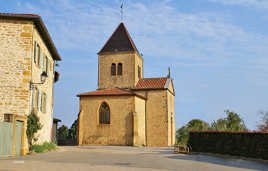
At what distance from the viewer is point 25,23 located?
711 inches

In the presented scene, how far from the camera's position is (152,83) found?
133 ft

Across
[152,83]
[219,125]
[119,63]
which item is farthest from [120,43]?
[219,125]

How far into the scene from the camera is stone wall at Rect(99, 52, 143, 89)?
41.1 m

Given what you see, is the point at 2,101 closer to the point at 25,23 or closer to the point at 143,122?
the point at 25,23

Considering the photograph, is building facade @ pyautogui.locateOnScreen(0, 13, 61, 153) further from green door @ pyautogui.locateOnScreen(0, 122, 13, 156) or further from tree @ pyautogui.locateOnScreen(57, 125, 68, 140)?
tree @ pyautogui.locateOnScreen(57, 125, 68, 140)

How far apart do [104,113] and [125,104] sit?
2475 mm

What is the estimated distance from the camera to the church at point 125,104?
34.9 meters

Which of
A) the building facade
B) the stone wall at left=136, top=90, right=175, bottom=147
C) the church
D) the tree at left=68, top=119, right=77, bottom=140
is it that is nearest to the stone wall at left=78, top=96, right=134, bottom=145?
the church

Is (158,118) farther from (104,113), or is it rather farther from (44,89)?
(44,89)

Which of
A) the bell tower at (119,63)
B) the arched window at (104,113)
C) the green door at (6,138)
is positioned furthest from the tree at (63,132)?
the green door at (6,138)

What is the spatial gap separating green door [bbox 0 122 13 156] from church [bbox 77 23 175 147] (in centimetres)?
1919

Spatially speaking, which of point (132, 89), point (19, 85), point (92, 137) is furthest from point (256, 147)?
point (132, 89)

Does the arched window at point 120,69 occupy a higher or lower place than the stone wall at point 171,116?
higher

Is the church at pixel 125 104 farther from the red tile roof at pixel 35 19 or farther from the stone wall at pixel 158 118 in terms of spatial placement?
the red tile roof at pixel 35 19
